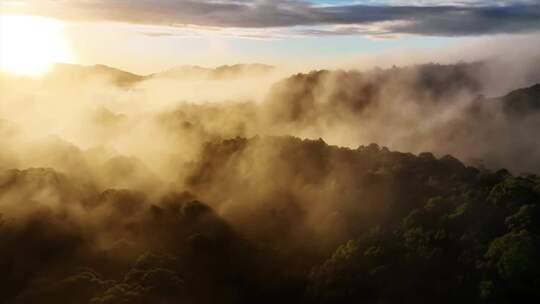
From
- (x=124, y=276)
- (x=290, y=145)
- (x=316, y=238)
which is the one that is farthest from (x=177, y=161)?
(x=124, y=276)

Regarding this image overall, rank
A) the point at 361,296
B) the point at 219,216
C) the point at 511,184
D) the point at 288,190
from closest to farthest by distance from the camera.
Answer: the point at 361,296 < the point at 511,184 < the point at 219,216 < the point at 288,190

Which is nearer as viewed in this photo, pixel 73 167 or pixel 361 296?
pixel 361 296

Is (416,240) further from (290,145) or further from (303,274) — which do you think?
(290,145)

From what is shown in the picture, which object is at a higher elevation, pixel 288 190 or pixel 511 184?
pixel 511 184

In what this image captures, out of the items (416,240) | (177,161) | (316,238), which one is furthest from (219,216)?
(177,161)

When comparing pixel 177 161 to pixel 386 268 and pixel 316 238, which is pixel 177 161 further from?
pixel 386 268

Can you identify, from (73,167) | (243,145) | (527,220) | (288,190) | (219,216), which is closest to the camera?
(527,220)
